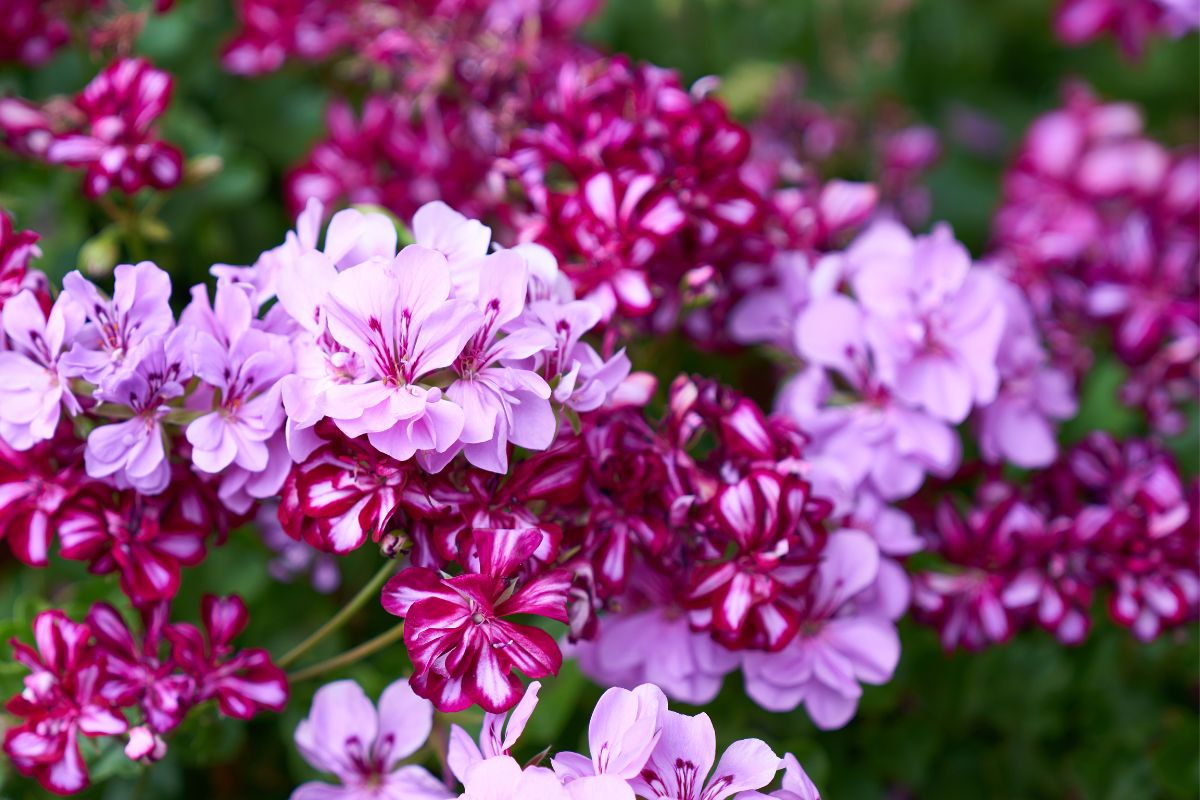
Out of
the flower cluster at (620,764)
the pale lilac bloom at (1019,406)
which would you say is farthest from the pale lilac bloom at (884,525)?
the flower cluster at (620,764)

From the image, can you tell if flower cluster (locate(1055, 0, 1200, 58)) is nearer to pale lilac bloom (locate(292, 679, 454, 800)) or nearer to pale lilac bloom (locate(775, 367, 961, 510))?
pale lilac bloom (locate(775, 367, 961, 510))

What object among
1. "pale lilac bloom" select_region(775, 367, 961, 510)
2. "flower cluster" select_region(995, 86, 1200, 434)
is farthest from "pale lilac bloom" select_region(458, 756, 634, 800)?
"flower cluster" select_region(995, 86, 1200, 434)

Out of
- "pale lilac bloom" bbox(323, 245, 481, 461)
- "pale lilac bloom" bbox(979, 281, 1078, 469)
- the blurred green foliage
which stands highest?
"pale lilac bloom" bbox(323, 245, 481, 461)

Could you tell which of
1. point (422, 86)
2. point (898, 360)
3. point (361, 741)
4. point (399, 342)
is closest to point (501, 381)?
point (399, 342)

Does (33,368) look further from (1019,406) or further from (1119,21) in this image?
(1119,21)

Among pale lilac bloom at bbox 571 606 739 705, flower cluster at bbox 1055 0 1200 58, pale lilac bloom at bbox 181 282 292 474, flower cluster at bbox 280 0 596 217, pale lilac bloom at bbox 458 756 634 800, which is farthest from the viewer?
flower cluster at bbox 1055 0 1200 58

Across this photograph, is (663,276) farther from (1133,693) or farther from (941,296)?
(1133,693)

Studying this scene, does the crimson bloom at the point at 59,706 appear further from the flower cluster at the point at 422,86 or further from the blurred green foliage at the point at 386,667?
the flower cluster at the point at 422,86
